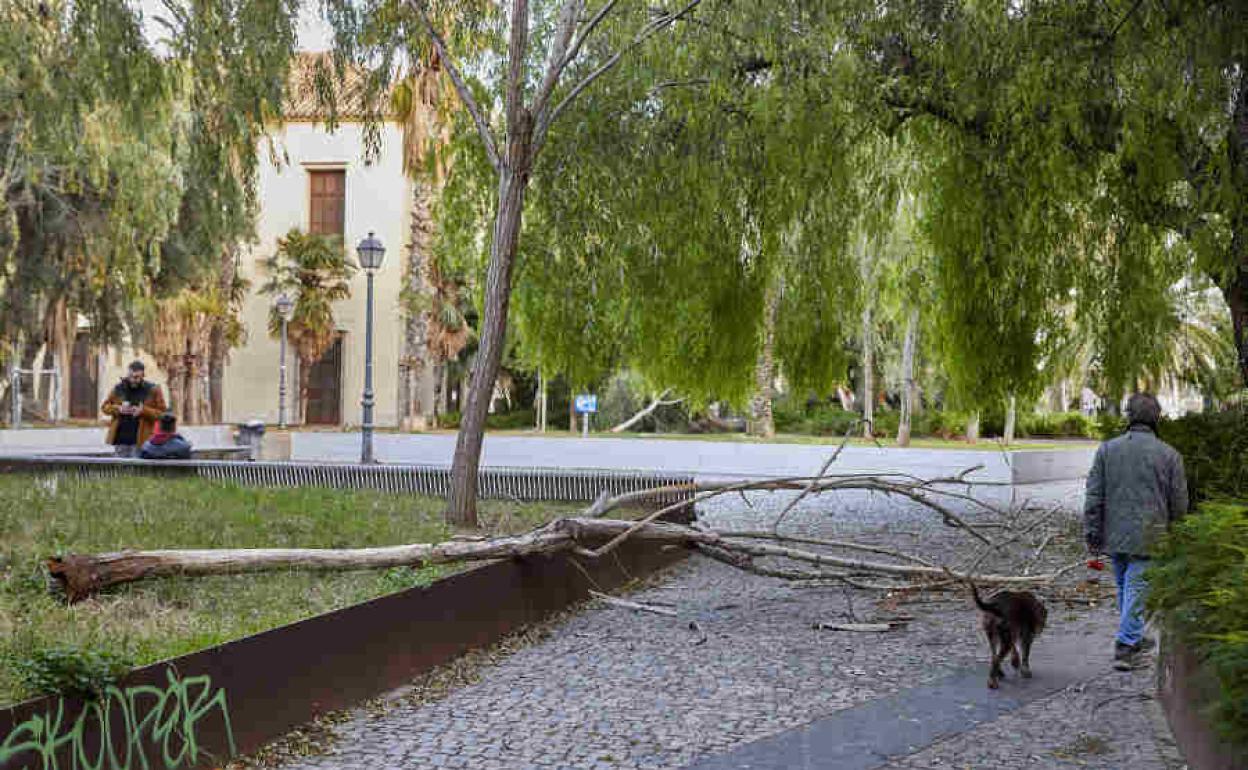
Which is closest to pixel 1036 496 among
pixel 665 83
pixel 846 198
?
pixel 846 198

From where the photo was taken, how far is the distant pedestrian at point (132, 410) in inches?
592

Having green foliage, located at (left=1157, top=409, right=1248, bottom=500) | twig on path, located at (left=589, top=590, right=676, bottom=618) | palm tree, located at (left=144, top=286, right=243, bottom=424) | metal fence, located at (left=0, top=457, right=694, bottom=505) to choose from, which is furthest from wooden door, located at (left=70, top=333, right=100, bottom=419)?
twig on path, located at (left=589, top=590, right=676, bottom=618)

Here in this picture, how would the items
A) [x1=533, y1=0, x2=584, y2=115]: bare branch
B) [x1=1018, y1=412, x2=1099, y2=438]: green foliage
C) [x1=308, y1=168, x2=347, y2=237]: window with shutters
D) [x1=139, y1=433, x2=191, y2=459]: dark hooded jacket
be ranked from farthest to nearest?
[x1=1018, y1=412, x2=1099, y2=438]: green foliage → [x1=308, y1=168, x2=347, y2=237]: window with shutters → [x1=139, y1=433, x2=191, y2=459]: dark hooded jacket → [x1=533, y1=0, x2=584, y2=115]: bare branch

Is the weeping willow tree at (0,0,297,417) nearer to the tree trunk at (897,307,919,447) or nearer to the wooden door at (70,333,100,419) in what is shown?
the tree trunk at (897,307,919,447)

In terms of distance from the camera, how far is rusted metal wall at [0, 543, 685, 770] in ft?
14.0

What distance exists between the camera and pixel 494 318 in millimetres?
11133

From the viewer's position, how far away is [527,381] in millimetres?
46094

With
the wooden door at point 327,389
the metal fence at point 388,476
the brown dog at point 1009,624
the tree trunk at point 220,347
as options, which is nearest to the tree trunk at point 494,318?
the metal fence at point 388,476

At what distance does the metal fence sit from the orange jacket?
58 cm

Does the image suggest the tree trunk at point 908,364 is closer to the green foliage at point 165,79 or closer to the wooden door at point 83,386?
the green foliage at point 165,79

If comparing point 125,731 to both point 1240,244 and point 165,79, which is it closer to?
point 165,79

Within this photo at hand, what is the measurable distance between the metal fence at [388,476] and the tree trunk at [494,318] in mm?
2606

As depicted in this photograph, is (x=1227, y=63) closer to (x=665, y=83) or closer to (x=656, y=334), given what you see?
(x=665, y=83)

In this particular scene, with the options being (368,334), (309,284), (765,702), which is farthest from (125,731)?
(309,284)
